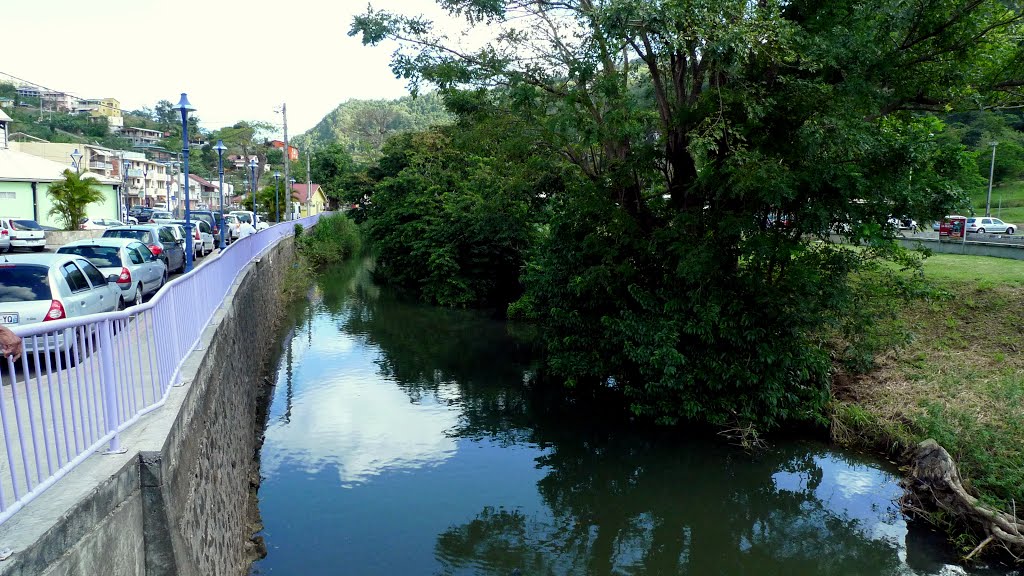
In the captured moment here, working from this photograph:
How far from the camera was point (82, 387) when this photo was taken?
4.54 metres

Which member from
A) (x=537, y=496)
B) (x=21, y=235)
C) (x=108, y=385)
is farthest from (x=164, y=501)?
(x=21, y=235)

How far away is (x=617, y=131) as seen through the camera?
1271cm

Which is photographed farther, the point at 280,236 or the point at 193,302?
the point at 280,236

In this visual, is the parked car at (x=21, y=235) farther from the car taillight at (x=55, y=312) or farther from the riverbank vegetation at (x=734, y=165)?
the car taillight at (x=55, y=312)

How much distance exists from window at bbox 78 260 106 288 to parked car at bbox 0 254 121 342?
5.2 inches

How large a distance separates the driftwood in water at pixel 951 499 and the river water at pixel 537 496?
485 mm

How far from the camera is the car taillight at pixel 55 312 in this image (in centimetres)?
888

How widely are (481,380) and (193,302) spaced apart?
1063 cm

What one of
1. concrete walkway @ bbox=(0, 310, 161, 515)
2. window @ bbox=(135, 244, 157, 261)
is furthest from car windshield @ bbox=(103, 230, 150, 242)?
concrete walkway @ bbox=(0, 310, 161, 515)

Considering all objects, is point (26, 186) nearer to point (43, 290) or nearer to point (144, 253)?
point (144, 253)

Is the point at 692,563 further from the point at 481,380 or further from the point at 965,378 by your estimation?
the point at 481,380

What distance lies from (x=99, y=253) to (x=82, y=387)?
11446mm

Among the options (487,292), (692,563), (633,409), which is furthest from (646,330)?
(487,292)

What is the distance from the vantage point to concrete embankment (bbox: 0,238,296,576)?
355cm
